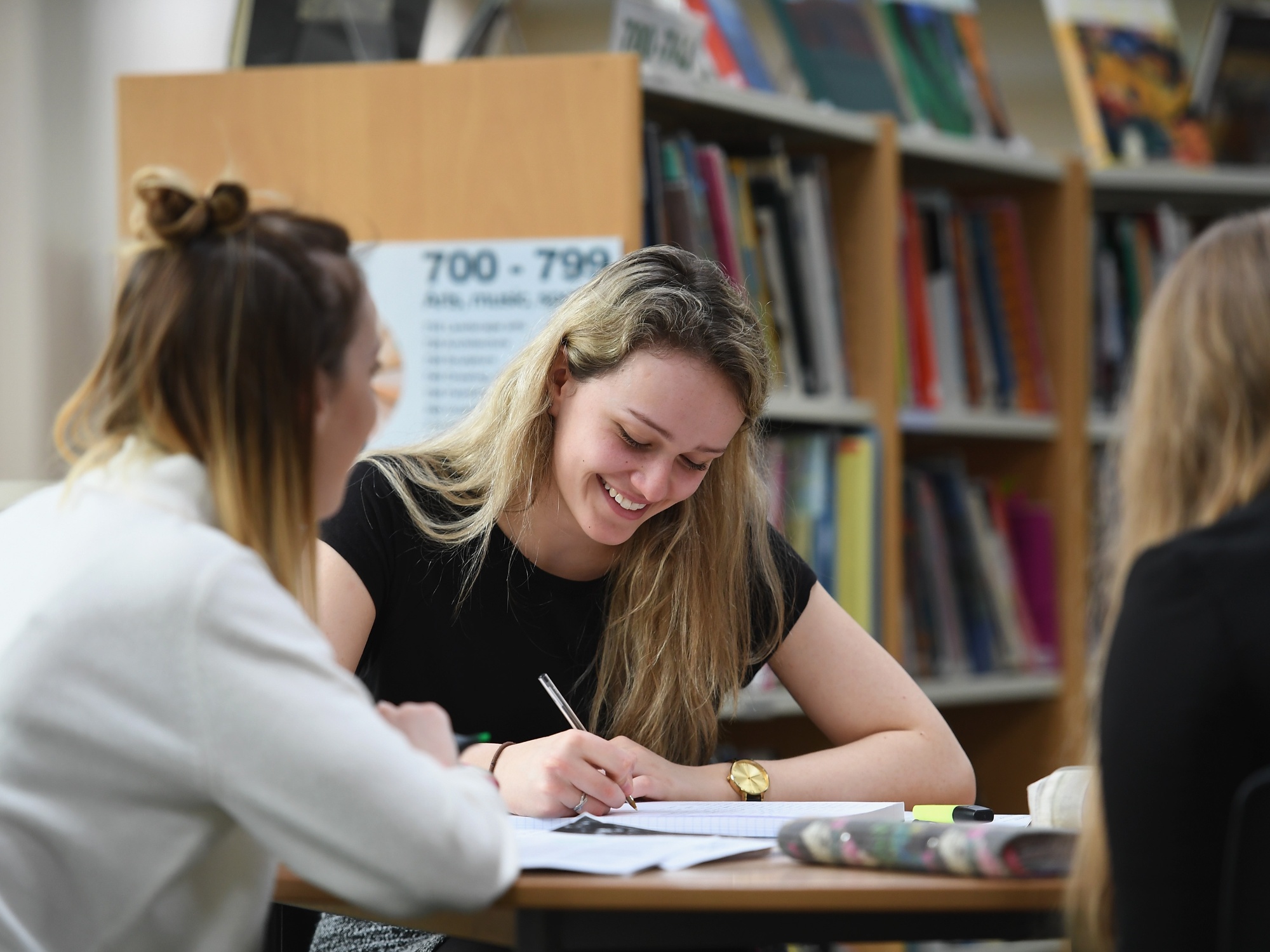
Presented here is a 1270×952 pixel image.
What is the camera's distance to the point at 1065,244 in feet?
9.45

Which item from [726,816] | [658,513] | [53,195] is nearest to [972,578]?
[658,513]

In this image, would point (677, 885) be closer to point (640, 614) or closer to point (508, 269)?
point (640, 614)

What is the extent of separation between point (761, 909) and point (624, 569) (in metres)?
0.77

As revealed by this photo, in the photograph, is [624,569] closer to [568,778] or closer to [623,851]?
[568,778]

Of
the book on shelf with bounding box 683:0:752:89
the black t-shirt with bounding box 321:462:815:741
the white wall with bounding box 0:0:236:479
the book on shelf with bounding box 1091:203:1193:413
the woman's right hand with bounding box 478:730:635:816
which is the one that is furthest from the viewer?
the book on shelf with bounding box 1091:203:1193:413

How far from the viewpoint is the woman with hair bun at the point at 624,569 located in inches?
A: 59.6

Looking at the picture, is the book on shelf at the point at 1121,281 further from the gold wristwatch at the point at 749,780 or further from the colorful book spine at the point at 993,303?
the gold wristwatch at the point at 749,780

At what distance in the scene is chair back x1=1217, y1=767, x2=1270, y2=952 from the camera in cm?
79

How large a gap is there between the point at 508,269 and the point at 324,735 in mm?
1293

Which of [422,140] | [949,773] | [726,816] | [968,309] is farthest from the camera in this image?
[968,309]

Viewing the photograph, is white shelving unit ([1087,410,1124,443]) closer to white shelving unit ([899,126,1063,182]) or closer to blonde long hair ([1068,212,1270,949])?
white shelving unit ([899,126,1063,182])

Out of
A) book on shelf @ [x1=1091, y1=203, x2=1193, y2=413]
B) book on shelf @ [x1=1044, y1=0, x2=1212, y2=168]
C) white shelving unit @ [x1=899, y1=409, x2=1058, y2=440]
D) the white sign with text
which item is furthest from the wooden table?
book on shelf @ [x1=1044, y1=0, x2=1212, y2=168]

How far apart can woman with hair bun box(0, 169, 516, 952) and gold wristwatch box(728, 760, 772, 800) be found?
497 millimetres

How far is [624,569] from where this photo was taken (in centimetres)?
164
